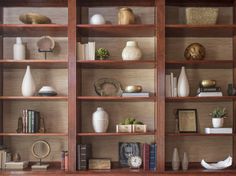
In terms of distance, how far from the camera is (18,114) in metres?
3.93

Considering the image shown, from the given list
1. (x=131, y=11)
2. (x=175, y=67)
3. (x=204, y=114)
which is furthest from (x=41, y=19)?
(x=204, y=114)

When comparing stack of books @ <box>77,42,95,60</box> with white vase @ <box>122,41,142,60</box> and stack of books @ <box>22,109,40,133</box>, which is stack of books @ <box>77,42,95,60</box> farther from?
stack of books @ <box>22,109,40,133</box>

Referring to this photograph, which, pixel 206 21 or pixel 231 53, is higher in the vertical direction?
pixel 206 21

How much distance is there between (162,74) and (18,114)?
5.09ft

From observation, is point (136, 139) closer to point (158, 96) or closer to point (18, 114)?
point (158, 96)

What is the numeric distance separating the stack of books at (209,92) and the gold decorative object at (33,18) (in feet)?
5.48

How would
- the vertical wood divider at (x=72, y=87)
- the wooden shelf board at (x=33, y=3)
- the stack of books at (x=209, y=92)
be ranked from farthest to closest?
the wooden shelf board at (x=33, y=3) < the stack of books at (x=209, y=92) < the vertical wood divider at (x=72, y=87)

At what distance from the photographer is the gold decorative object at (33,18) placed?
12.0 feet

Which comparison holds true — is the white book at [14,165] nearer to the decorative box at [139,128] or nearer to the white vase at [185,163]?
the decorative box at [139,128]

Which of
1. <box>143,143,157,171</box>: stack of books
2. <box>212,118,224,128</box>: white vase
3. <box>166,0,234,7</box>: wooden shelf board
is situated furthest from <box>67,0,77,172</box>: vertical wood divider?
<box>212,118,224,128</box>: white vase

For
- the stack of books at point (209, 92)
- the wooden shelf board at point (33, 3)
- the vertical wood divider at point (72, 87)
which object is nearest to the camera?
the vertical wood divider at point (72, 87)

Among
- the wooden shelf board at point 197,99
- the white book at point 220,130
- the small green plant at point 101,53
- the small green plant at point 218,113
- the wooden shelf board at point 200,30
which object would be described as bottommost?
the white book at point 220,130

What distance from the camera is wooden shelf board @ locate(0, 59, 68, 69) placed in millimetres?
3580

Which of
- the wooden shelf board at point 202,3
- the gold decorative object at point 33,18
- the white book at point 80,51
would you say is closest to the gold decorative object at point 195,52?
the wooden shelf board at point 202,3
